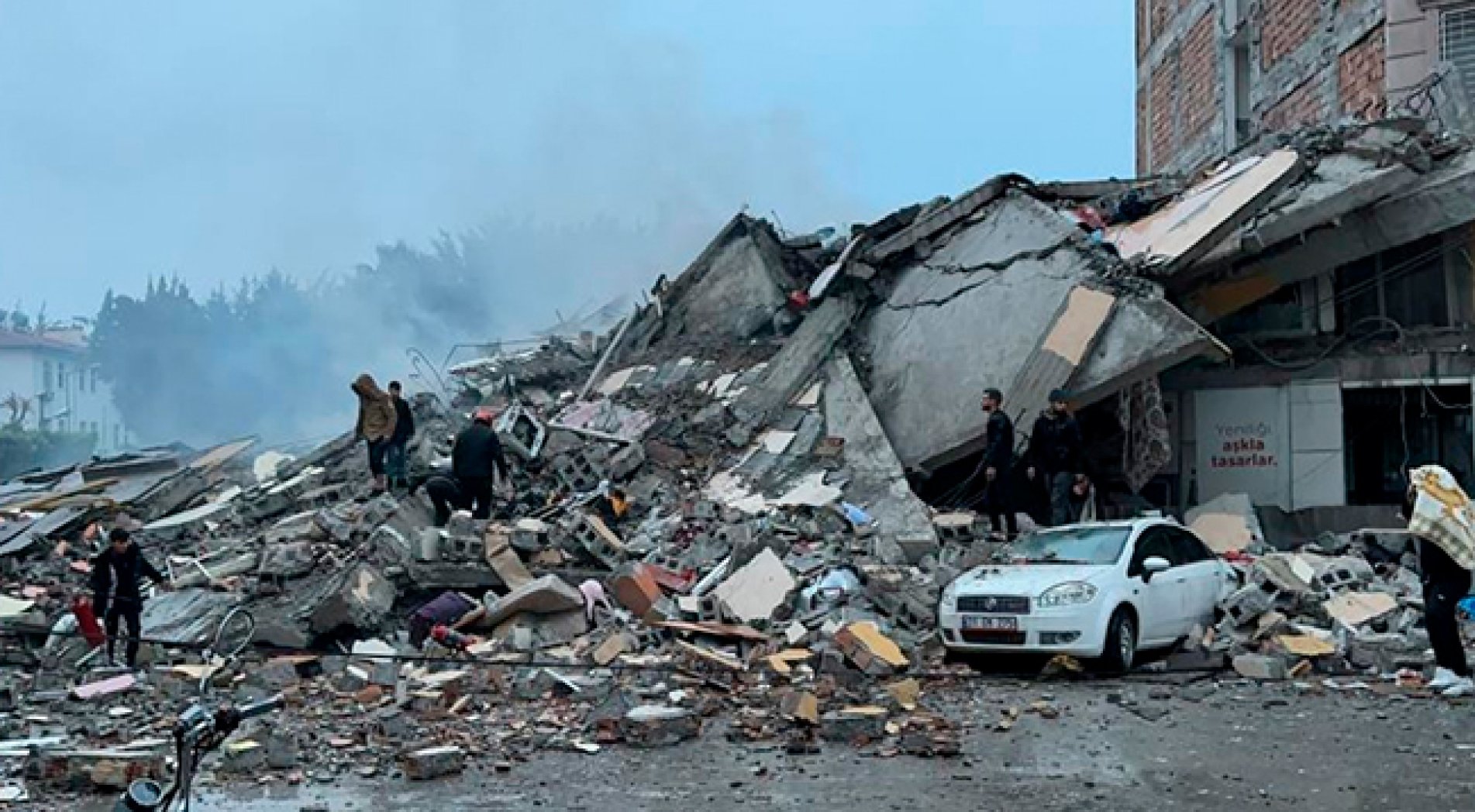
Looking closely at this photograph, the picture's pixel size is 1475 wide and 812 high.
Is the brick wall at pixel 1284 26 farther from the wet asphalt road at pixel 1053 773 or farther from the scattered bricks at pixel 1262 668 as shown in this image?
the wet asphalt road at pixel 1053 773

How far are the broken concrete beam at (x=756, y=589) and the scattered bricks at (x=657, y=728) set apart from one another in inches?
158

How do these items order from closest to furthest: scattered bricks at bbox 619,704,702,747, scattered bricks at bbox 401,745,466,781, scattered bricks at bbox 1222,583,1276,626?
scattered bricks at bbox 401,745,466,781 → scattered bricks at bbox 619,704,702,747 → scattered bricks at bbox 1222,583,1276,626

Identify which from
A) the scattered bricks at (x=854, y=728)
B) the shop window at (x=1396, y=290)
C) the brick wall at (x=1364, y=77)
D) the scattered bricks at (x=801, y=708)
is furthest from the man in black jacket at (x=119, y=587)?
the brick wall at (x=1364, y=77)

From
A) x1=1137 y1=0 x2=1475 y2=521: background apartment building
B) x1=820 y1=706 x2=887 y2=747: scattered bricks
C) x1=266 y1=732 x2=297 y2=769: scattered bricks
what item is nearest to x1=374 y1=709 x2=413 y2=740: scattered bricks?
x1=266 y1=732 x2=297 y2=769: scattered bricks

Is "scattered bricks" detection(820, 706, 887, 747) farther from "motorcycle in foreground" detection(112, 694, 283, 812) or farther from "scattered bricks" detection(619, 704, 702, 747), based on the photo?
"motorcycle in foreground" detection(112, 694, 283, 812)

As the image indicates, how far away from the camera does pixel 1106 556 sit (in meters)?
12.5

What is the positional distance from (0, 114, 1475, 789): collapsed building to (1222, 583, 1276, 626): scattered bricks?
0.17 meters

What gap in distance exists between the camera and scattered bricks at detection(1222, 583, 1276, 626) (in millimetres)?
13156

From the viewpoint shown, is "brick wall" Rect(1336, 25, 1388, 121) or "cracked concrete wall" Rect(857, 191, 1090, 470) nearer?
"cracked concrete wall" Rect(857, 191, 1090, 470)

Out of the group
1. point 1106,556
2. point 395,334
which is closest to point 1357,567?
point 1106,556

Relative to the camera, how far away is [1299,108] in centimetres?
2598

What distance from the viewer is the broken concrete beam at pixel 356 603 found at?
13.5 m

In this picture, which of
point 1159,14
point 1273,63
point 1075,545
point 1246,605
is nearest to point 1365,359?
point 1246,605

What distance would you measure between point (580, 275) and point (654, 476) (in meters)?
31.6
